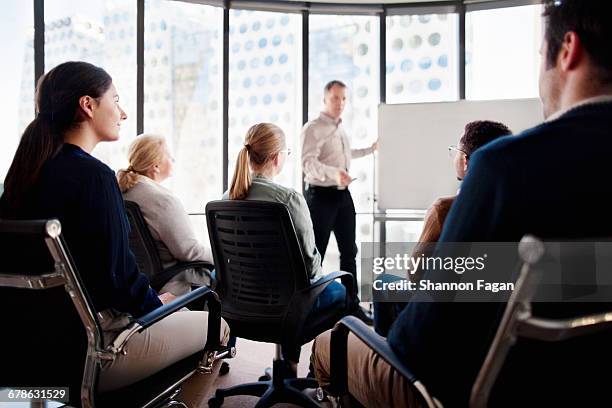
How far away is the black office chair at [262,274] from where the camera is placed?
1.79 meters

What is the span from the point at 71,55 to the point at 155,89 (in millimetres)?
708

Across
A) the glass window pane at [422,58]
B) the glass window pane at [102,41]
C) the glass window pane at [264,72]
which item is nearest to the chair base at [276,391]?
the glass window pane at [102,41]

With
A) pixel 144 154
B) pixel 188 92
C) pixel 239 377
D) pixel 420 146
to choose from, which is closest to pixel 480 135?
pixel 144 154

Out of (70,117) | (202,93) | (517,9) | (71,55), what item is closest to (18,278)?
(70,117)

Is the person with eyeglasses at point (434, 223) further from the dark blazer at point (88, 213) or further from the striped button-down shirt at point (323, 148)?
the striped button-down shirt at point (323, 148)

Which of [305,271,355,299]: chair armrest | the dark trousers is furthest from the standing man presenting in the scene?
[305,271,355,299]: chair armrest

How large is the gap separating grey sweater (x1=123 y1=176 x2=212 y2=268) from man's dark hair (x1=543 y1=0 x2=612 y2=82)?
1.71 m

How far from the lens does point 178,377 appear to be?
4.40 ft

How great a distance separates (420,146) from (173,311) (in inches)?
127

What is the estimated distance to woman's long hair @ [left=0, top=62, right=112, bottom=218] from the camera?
1205 mm

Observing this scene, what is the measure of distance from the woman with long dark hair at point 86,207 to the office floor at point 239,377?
3.36 feet

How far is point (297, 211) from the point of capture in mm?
2021

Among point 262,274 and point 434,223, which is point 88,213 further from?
point 434,223

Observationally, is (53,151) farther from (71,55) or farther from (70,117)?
(71,55)
